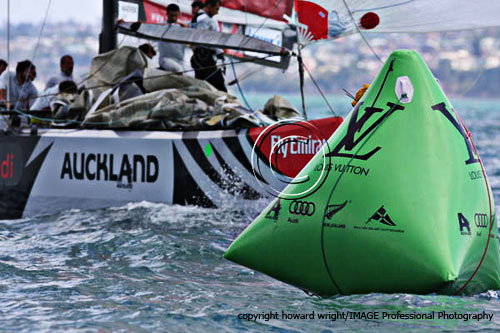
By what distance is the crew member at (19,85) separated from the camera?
773 centimetres

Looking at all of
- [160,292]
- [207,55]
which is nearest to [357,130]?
[160,292]

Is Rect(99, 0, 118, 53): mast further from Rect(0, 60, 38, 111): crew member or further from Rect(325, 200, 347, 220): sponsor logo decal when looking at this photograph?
Rect(325, 200, 347, 220): sponsor logo decal

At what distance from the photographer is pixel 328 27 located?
21.0ft

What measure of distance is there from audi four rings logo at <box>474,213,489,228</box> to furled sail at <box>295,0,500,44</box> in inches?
116

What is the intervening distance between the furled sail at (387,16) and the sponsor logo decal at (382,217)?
3114 millimetres

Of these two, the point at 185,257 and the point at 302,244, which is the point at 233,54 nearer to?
the point at 185,257

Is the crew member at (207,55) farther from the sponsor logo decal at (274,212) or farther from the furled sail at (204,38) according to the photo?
the sponsor logo decal at (274,212)

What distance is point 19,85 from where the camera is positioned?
25.7 ft

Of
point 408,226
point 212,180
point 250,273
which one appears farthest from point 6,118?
point 408,226

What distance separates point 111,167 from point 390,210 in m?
3.50

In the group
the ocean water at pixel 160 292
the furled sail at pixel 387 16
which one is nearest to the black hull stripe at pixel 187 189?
the ocean water at pixel 160 292

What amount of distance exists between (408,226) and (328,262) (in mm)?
406

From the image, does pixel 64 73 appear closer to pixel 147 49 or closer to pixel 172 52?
pixel 147 49

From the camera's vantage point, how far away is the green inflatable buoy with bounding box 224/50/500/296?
342 centimetres
